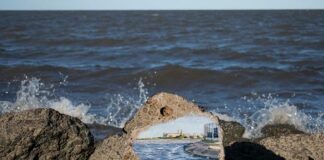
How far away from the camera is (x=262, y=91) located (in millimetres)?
10234

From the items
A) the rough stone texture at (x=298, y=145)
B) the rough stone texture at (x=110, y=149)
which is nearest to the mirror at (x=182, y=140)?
the rough stone texture at (x=110, y=149)

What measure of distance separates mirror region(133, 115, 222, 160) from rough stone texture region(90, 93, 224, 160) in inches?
1.3

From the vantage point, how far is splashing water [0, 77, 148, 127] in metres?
7.62

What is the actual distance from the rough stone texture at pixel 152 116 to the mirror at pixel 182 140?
0.03m

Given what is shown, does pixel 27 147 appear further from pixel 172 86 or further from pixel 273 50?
pixel 273 50

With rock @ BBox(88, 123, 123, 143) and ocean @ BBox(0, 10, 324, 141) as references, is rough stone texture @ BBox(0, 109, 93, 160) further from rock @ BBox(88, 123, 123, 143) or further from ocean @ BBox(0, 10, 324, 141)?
ocean @ BBox(0, 10, 324, 141)

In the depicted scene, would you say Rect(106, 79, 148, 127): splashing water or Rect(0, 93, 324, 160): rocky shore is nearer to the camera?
Rect(0, 93, 324, 160): rocky shore

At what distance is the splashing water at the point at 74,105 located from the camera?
7.62 metres

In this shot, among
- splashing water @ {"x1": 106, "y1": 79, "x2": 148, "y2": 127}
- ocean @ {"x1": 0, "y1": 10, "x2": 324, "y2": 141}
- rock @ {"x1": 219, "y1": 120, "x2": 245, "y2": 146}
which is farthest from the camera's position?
ocean @ {"x1": 0, "y1": 10, "x2": 324, "y2": 141}

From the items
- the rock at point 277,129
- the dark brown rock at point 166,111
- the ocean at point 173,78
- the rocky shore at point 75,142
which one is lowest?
the rocky shore at point 75,142

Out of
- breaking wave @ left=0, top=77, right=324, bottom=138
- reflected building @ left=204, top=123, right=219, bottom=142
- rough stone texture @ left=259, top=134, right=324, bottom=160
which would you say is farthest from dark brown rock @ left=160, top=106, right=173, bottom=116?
breaking wave @ left=0, top=77, right=324, bottom=138

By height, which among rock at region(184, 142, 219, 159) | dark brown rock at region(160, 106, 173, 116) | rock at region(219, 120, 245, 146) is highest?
rock at region(219, 120, 245, 146)

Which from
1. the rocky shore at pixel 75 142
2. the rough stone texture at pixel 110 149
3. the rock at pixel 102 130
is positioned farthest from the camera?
the rock at pixel 102 130

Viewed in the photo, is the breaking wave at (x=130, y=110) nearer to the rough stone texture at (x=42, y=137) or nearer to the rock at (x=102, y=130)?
the rock at (x=102, y=130)
